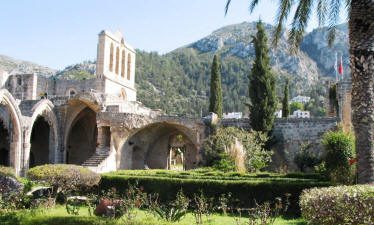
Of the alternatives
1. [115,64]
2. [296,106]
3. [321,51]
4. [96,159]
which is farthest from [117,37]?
[321,51]

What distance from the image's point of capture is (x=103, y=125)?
28.7 metres

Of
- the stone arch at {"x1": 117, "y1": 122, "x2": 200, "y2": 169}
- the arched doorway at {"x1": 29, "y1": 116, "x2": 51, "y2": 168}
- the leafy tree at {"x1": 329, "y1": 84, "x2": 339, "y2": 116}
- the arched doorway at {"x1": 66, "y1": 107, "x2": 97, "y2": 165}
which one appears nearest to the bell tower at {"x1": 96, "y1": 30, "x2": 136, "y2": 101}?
the arched doorway at {"x1": 66, "y1": 107, "x2": 97, "y2": 165}

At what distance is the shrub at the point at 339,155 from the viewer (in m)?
15.4

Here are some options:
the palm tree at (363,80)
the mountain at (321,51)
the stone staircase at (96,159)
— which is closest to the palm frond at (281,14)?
the palm tree at (363,80)

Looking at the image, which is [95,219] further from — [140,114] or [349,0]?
[140,114]

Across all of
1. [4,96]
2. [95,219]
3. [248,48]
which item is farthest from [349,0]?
[248,48]

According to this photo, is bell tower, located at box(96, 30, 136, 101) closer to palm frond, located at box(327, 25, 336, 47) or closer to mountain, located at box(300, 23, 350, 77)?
palm frond, located at box(327, 25, 336, 47)

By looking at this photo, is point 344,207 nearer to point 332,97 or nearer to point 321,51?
point 332,97

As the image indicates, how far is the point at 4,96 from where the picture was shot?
25.9 m

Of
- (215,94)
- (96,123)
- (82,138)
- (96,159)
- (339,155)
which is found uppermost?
(215,94)

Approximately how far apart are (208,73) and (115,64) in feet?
269

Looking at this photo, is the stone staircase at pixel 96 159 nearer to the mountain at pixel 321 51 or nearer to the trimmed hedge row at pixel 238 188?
the trimmed hedge row at pixel 238 188

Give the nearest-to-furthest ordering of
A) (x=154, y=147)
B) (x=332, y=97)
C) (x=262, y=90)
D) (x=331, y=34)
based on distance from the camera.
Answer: (x=331, y=34), (x=262, y=90), (x=154, y=147), (x=332, y=97)

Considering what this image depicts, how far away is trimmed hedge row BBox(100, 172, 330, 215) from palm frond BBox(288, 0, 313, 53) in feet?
14.7
